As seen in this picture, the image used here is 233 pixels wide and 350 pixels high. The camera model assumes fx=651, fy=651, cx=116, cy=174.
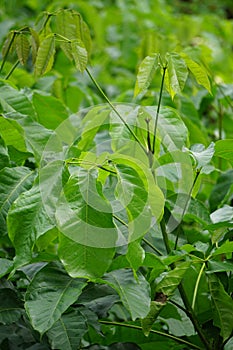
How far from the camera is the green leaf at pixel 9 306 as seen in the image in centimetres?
99

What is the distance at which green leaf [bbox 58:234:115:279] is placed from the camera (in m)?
0.83

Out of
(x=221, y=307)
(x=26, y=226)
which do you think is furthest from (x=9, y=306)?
(x=221, y=307)

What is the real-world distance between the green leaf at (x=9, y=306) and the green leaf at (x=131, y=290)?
0.15 meters

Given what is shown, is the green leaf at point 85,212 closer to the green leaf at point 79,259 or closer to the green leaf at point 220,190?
the green leaf at point 79,259

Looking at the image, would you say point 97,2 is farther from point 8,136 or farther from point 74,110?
point 8,136

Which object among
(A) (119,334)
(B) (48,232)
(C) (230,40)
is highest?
(B) (48,232)

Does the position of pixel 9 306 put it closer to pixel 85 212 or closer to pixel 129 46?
pixel 85 212

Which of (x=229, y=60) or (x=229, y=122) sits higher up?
(x=229, y=122)

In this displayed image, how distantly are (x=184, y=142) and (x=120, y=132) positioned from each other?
0.10m

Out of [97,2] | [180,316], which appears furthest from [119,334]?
[97,2]

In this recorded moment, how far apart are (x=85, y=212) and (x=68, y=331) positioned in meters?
0.23

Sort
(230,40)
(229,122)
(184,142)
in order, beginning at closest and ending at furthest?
1. (184,142)
2. (229,122)
3. (230,40)

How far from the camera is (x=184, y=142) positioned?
1002mm

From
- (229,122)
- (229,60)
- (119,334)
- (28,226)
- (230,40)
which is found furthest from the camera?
(230,40)
